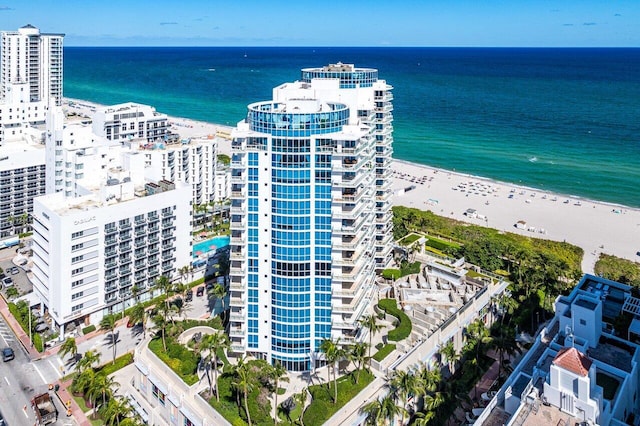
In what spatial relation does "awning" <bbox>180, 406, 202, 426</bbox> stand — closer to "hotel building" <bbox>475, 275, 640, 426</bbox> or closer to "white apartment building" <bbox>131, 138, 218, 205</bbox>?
"hotel building" <bbox>475, 275, 640, 426</bbox>

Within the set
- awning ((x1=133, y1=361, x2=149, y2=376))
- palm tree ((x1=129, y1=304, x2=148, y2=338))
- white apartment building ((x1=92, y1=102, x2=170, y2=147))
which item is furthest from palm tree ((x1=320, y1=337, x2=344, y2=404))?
white apartment building ((x1=92, y1=102, x2=170, y2=147))

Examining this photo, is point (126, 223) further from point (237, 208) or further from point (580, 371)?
point (580, 371)

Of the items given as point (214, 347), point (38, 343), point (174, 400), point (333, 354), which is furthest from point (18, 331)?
point (333, 354)

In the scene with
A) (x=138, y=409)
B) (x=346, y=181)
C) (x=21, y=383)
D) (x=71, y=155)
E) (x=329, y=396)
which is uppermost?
(x=71, y=155)

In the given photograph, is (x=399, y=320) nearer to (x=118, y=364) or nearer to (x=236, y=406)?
(x=236, y=406)

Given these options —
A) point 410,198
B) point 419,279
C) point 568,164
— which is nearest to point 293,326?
point 419,279

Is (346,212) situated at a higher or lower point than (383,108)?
lower

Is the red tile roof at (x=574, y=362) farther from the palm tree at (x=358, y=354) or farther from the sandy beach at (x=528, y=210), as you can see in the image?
the sandy beach at (x=528, y=210)
